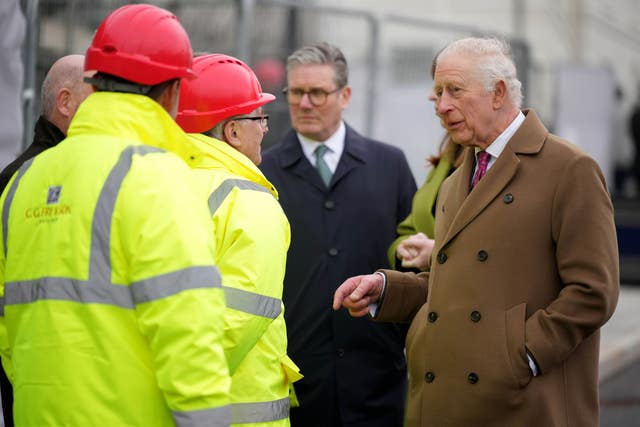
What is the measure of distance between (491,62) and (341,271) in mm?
1428

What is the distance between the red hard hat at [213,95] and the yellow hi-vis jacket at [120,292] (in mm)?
707

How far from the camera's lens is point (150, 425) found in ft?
10.1

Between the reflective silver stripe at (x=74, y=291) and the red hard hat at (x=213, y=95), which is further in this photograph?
the red hard hat at (x=213, y=95)

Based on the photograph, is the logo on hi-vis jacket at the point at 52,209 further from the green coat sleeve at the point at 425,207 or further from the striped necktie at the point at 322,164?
the striped necktie at the point at 322,164

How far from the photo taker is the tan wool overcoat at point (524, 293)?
3.86m

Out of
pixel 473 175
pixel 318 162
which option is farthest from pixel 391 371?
pixel 473 175

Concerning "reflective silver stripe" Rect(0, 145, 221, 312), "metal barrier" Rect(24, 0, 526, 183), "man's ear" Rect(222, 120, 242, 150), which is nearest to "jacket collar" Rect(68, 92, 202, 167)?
"reflective silver stripe" Rect(0, 145, 221, 312)

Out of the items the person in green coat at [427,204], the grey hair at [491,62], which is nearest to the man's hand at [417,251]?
the person in green coat at [427,204]

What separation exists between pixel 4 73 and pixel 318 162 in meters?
1.43

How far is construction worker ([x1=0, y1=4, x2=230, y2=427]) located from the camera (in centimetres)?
299

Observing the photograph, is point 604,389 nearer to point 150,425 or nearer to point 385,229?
point 385,229

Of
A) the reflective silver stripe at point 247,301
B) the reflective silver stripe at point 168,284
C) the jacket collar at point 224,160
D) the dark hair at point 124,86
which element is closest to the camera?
the reflective silver stripe at point 168,284

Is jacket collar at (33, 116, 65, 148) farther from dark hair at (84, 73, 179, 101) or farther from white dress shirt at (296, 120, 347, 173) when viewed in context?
white dress shirt at (296, 120, 347, 173)

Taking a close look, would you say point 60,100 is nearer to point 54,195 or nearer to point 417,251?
point 54,195
